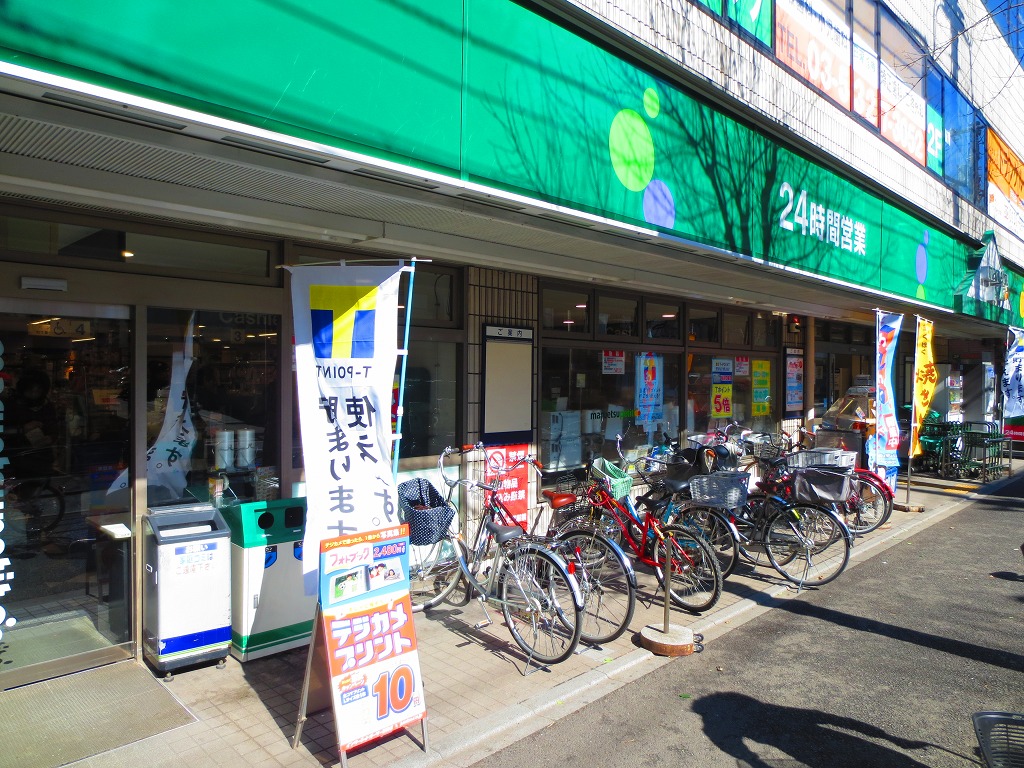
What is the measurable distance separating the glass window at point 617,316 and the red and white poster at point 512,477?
6.96 feet

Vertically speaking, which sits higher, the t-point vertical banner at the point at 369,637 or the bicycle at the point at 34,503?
the bicycle at the point at 34,503

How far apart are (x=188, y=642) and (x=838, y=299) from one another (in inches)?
392

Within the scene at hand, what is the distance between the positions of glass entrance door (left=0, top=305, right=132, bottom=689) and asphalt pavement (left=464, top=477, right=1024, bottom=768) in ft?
9.93

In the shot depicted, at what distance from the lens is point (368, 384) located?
427cm

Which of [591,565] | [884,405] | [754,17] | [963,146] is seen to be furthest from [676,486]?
[963,146]

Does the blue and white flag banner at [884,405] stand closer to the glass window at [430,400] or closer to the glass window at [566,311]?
the glass window at [566,311]

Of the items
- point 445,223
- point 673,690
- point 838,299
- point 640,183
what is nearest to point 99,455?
point 445,223

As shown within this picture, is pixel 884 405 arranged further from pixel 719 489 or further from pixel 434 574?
pixel 434 574

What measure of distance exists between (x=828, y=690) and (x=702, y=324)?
6.65 meters

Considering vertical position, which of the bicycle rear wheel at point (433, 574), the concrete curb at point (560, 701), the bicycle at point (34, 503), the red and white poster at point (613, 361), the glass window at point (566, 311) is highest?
the glass window at point (566, 311)

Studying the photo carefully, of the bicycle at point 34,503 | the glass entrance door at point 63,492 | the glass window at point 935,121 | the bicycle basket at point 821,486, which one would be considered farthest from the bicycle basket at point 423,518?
the glass window at point 935,121

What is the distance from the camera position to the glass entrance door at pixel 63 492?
4.51m

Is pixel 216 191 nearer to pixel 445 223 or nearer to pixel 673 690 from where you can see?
pixel 445 223

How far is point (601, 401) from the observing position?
29.2 feet
